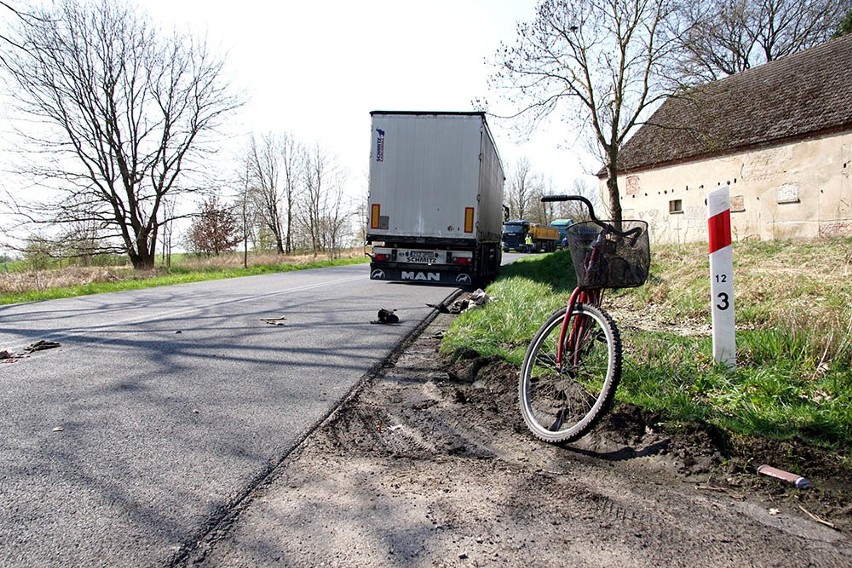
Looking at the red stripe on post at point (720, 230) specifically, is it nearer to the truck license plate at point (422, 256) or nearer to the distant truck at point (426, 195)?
the distant truck at point (426, 195)

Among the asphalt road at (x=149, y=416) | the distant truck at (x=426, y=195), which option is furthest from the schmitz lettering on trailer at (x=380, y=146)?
the asphalt road at (x=149, y=416)

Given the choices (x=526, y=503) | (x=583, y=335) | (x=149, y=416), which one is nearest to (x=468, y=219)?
(x=583, y=335)

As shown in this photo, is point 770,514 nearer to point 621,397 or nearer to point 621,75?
point 621,397

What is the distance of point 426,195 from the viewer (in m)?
12.1

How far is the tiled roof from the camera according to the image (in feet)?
53.2

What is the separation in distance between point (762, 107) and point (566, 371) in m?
19.9

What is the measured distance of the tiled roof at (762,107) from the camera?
16219 millimetres

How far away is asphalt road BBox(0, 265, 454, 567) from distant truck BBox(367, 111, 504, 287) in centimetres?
478

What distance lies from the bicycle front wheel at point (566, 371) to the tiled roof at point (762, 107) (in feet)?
51.6

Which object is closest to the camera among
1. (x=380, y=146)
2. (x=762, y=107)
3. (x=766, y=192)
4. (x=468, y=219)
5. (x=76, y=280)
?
(x=468, y=219)

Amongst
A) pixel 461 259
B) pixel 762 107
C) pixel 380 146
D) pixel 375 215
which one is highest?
pixel 762 107

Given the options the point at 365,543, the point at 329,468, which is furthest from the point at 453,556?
the point at 329,468

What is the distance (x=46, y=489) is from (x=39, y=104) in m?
25.9

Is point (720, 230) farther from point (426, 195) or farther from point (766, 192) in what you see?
point (766, 192)
